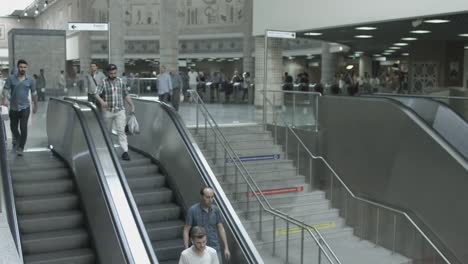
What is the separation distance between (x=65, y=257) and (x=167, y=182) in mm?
2586

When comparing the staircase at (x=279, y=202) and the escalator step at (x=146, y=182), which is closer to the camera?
the escalator step at (x=146, y=182)

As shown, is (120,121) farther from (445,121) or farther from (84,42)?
(84,42)

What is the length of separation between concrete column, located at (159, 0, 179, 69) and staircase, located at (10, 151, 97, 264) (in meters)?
21.3

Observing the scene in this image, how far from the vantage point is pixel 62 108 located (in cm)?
1018

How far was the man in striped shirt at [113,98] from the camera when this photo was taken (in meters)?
9.54

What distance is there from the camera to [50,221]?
7.64m

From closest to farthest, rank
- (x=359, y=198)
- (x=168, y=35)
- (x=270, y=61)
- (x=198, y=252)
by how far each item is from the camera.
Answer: (x=198, y=252), (x=359, y=198), (x=270, y=61), (x=168, y=35)

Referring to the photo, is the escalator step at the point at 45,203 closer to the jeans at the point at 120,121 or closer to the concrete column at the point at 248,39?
the jeans at the point at 120,121

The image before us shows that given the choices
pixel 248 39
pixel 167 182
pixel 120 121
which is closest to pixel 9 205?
pixel 167 182

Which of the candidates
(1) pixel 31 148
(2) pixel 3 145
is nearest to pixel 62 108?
(1) pixel 31 148

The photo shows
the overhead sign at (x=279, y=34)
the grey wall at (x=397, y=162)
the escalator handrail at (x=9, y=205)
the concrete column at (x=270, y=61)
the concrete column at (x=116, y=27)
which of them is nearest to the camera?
the escalator handrail at (x=9, y=205)

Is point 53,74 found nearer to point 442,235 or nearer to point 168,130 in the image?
point 168,130

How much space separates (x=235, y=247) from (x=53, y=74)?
13162 millimetres

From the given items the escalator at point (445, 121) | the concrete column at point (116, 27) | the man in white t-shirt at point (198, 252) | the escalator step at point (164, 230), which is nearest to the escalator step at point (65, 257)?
the escalator step at point (164, 230)
